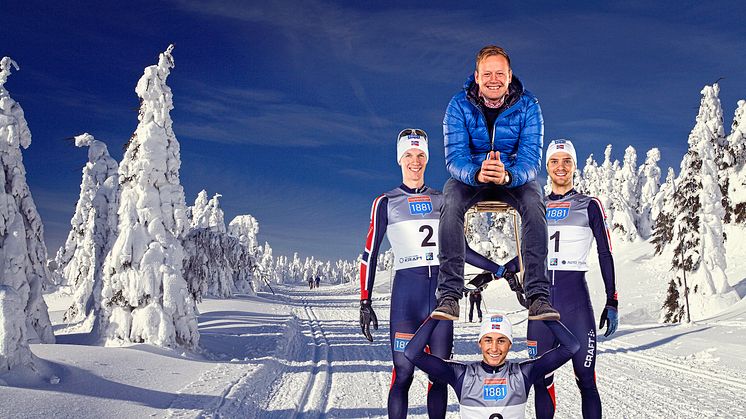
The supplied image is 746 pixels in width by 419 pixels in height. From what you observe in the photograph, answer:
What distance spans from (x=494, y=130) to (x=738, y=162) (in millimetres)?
38477

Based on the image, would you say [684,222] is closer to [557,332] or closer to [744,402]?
[744,402]

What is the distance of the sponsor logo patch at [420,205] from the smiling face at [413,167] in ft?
0.54

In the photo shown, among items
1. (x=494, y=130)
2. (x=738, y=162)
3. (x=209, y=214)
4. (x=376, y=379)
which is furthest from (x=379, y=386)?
(x=209, y=214)

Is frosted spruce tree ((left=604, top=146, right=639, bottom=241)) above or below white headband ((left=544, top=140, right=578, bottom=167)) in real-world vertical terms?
above

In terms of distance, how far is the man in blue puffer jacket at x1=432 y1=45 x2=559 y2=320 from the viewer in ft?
11.2

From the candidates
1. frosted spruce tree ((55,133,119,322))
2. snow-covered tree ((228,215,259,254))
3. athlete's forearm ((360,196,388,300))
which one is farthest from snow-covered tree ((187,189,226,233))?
athlete's forearm ((360,196,388,300))

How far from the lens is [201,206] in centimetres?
6544

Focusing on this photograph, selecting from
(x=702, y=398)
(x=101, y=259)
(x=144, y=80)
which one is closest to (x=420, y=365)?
(x=702, y=398)

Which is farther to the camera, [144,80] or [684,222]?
[684,222]

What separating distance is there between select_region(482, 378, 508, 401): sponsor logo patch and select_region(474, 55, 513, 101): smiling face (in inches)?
81.8

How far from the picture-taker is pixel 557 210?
4301 mm

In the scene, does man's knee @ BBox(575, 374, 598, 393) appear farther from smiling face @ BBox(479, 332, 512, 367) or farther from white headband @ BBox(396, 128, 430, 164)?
white headband @ BBox(396, 128, 430, 164)

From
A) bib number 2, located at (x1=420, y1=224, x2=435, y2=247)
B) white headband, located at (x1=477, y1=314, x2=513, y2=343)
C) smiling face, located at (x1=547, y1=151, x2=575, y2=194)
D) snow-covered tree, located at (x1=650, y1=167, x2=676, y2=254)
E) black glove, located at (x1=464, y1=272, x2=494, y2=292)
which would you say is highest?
snow-covered tree, located at (x1=650, y1=167, x2=676, y2=254)

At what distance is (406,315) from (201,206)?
6468 cm
